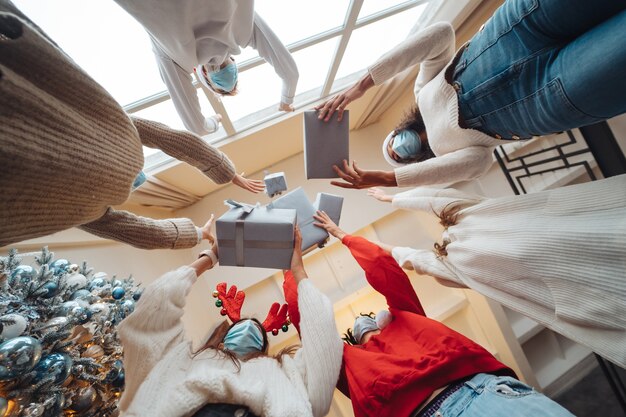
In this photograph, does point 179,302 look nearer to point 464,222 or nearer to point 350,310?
point 464,222

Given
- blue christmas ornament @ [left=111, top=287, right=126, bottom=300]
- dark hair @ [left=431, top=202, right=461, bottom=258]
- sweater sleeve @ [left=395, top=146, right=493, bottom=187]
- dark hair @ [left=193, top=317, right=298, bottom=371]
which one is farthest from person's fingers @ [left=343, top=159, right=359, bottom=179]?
blue christmas ornament @ [left=111, top=287, right=126, bottom=300]

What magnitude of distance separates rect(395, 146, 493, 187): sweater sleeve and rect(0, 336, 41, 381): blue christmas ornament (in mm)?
1217

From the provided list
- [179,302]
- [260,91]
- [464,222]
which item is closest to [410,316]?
[464,222]

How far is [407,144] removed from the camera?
119 cm

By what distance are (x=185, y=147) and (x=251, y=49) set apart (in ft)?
2.76

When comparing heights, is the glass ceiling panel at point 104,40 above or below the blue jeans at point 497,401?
above

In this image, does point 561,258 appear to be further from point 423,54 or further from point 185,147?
point 185,147

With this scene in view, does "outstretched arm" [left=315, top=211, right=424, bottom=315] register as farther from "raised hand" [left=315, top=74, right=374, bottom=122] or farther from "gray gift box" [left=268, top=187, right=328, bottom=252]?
"raised hand" [left=315, top=74, right=374, bottom=122]

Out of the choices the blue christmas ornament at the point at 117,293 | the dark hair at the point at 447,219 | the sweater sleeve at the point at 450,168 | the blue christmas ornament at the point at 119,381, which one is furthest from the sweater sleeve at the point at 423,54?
the blue christmas ornament at the point at 119,381

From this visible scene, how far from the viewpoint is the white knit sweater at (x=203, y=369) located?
640mm

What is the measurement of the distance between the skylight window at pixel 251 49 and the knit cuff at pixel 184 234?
0.55 meters

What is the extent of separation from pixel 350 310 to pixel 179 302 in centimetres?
186

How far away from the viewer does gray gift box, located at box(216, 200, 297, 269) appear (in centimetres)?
110

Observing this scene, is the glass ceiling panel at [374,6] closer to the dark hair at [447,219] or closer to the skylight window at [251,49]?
the skylight window at [251,49]
